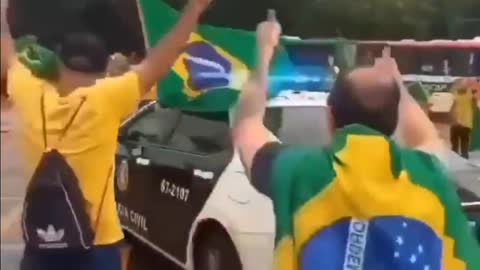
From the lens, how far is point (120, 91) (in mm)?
2646

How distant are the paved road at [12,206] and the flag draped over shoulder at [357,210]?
55cm

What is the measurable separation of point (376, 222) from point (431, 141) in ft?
0.86

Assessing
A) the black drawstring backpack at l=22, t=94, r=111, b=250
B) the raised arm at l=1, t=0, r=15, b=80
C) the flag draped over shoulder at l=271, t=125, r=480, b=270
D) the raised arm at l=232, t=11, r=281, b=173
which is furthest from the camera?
the raised arm at l=1, t=0, r=15, b=80

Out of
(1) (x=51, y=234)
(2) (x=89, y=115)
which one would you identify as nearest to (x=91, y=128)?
(2) (x=89, y=115)

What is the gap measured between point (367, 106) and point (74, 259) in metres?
0.80

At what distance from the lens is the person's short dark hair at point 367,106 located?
2457mm

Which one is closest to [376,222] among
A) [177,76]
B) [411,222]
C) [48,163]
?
[411,222]

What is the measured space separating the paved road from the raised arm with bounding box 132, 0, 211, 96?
383 millimetres

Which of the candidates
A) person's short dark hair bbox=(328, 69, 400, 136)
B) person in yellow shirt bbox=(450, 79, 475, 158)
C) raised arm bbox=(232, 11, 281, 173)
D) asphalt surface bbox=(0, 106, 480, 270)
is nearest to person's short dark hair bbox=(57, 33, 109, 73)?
asphalt surface bbox=(0, 106, 480, 270)

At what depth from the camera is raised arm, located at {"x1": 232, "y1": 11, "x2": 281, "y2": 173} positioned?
255cm

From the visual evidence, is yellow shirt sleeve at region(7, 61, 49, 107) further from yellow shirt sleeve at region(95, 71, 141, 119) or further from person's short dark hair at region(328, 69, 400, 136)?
person's short dark hair at region(328, 69, 400, 136)

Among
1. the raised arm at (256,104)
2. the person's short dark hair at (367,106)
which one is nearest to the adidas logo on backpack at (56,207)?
the raised arm at (256,104)

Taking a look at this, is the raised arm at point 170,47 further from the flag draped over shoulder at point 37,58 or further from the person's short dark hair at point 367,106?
the person's short dark hair at point 367,106

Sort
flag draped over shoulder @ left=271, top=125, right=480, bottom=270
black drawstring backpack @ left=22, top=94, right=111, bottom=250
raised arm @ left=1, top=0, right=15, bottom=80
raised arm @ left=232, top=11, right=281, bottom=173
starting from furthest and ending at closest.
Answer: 1. raised arm @ left=1, top=0, right=15, bottom=80
2. black drawstring backpack @ left=22, top=94, right=111, bottom=250
3. raised arm @ left=232, top=11, right=281, bottom=173
4. flag draped over shoulder @ left=271, top=125, right=480, bottom=270
